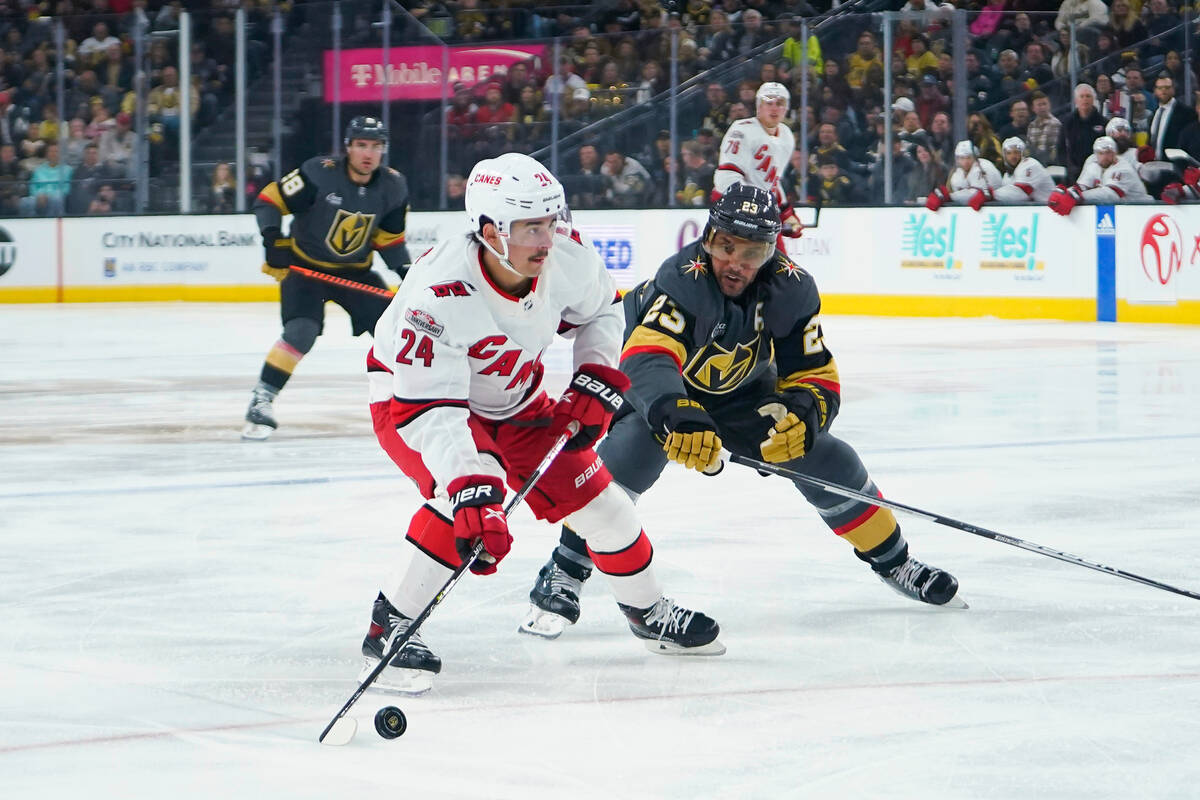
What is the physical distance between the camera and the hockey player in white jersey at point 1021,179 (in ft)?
42.1

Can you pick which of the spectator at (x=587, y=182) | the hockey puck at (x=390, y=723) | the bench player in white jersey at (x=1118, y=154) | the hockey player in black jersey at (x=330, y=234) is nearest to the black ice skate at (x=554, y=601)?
the hockey puck at (x=390, y=723)

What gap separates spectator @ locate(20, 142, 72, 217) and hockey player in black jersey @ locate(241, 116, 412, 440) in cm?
955

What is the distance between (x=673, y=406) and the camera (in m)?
3.49

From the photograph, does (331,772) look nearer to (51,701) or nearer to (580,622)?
(51,701)

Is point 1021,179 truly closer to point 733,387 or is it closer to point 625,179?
point 625,179

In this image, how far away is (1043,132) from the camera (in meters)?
13.1

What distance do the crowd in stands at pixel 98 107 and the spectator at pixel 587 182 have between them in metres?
3.45

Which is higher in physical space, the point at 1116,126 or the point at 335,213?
the point at 1116,126

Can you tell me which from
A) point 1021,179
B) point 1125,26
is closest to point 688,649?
point 1021,179

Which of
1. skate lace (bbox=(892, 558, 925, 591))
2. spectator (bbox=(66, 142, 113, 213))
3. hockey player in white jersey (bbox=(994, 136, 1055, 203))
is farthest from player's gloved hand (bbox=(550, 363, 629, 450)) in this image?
spectator (bbox=(66, 142, 113, 213))

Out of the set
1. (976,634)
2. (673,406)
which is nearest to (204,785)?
(673,406)

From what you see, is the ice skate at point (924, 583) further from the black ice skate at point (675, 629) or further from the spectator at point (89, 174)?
the spectator at point (89, 174)

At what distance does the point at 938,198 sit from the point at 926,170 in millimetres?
334

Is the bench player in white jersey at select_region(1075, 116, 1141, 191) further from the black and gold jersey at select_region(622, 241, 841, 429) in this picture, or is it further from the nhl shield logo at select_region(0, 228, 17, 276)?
the nhl shield logo at select_region(0, 228, 17, 276)
